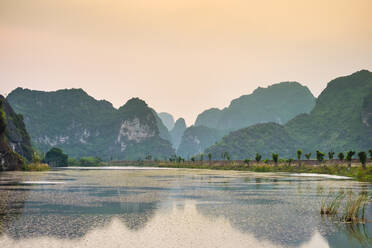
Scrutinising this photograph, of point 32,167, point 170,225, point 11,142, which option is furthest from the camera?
point 11,142

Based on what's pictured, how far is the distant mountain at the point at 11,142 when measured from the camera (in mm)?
110688

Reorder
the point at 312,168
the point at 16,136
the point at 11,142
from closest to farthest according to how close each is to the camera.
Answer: the point at 312,168, the point at 11,142, the point at 16,136

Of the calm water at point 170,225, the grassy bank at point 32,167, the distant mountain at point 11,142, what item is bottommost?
the calm water at point 170,225

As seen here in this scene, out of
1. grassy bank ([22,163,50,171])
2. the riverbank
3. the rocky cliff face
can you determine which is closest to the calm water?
the riverbank

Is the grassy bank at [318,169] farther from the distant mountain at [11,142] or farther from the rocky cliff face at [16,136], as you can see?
the rocky cliff face at [16,136]

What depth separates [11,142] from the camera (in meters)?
147

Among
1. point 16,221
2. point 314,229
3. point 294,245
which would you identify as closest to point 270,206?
point 314,229

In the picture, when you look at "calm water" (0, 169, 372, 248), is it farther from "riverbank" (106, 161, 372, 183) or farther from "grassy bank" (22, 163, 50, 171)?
"grassy bank" (22, 163, 50, 171)

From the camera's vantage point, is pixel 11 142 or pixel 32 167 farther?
pixel 11 142

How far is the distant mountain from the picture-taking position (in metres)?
111

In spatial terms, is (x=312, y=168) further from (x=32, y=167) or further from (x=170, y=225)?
(x=170, y=225)

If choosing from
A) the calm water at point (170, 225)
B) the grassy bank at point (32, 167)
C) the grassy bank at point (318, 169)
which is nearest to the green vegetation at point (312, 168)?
the grassy bank at point (318, 169)

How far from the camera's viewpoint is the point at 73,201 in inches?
1500

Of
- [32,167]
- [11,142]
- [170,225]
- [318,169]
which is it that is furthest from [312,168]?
[11,142]
